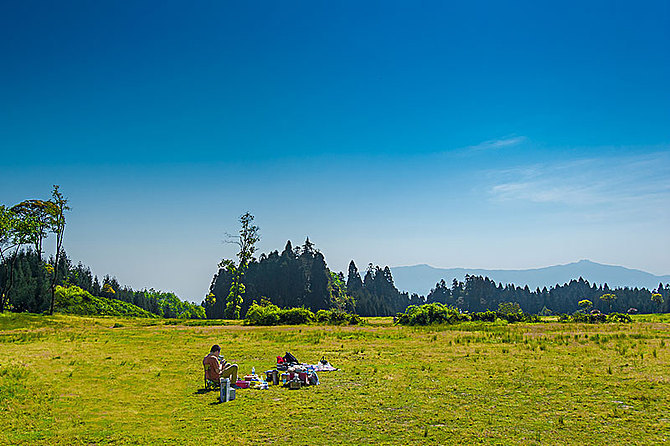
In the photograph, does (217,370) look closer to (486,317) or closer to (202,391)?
(202,391)

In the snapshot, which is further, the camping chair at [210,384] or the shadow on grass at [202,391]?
the camping chair at [210,384]

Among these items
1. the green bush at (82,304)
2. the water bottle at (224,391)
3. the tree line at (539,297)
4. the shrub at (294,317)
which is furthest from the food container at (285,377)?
the tree line at (539,297)

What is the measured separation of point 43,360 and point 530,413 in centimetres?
1996

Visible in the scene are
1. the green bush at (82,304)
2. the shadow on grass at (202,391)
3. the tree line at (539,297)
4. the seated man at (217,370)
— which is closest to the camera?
the shadow on grass at (202,391)

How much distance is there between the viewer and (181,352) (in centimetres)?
2400

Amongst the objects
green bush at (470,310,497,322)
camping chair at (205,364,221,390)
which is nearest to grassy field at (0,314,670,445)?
camping chair at (205,364,221,390)

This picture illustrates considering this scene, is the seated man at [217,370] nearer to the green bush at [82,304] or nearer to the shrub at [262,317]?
the shrub at [262,317]

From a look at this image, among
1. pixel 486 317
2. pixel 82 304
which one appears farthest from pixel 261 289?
pixel 486 317

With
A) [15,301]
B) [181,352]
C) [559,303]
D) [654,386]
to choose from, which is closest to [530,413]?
[654,386]

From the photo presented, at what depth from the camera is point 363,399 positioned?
13117mm

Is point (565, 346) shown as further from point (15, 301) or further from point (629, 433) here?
point (15, 301)

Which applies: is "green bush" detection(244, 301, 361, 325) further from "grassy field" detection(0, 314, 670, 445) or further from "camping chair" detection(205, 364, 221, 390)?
"camping chair" detection(205, 364, 221, 390)

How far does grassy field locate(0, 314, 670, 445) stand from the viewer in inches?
389

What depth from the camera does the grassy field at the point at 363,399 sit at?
9875mm
